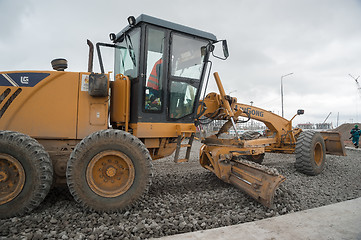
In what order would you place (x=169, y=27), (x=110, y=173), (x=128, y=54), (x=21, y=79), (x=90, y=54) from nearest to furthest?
1. (x=110, y=173)
2. (x=21, y=79)
3. (x=169, y=27)
4. (x=90, y=54)
5. (x=128, y=54)

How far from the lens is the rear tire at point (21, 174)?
2.84 metres

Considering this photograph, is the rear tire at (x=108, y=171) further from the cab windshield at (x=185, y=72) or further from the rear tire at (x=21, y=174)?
the cab windshield at (x=185, y=72)

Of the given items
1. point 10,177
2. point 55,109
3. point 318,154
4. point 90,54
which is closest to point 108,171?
point 10,177

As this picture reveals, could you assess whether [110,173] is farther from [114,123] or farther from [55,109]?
[55,109]

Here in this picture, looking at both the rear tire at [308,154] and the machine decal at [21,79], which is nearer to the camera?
the machine decal at [21,79]

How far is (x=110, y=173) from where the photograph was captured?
316cm

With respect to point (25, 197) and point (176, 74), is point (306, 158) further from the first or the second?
point (25, 197)

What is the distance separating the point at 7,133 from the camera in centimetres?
290

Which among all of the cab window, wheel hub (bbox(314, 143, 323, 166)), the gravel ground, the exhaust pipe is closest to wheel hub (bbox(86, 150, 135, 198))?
the gravel ground

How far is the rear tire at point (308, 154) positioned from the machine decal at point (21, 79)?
18.5ft

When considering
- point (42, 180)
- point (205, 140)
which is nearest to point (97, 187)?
point (42, 180)

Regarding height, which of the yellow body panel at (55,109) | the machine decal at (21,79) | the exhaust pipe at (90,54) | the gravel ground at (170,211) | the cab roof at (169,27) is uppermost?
the cab roof at (169,27)

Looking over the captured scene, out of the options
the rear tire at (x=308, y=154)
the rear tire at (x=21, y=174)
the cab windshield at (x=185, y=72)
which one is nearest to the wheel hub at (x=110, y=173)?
the rear tire at (x=21, y=174)

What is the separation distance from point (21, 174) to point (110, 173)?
108cm
